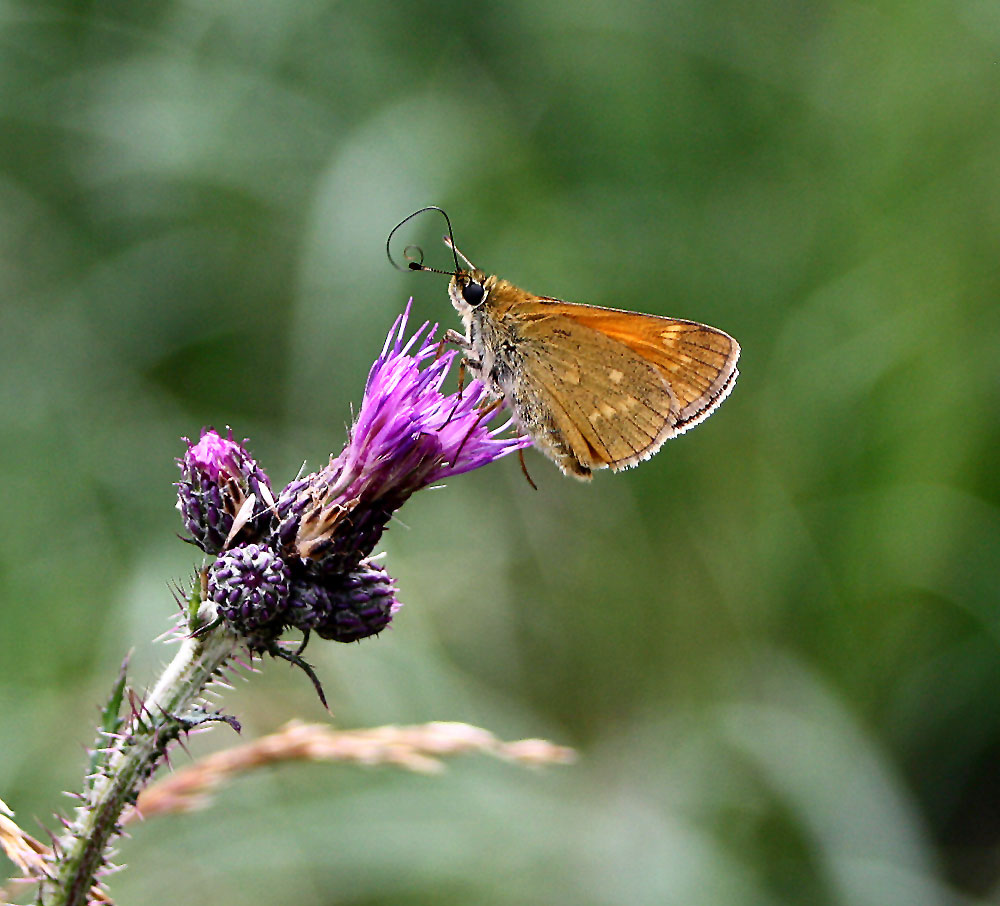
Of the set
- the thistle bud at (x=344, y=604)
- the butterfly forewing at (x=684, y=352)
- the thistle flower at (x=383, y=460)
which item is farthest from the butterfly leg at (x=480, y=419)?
the butterfly forewing at (x=684, y=352)

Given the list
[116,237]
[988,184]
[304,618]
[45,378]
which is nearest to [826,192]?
[988,184]

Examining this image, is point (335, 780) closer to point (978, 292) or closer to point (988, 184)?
point (978, 292)

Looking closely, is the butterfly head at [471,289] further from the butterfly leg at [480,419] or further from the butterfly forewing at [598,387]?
the butterfly leg at [480,419]

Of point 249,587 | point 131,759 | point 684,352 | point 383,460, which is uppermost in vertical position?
point 684,352

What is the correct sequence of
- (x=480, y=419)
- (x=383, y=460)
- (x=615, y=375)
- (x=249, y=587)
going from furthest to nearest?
(x=615, y=375) → (x=480, y=419) → (x=383, y=460) → (x=249, y=587)

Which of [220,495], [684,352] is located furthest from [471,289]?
[220,495]

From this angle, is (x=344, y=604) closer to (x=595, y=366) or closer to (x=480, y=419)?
(x=480, y=419)

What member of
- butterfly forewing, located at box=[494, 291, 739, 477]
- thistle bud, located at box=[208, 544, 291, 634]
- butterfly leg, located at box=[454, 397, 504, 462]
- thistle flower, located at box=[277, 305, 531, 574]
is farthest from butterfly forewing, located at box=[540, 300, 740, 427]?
thistle bud, located at box=[208, 544, 291, 634]
